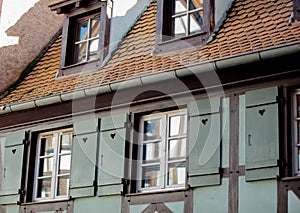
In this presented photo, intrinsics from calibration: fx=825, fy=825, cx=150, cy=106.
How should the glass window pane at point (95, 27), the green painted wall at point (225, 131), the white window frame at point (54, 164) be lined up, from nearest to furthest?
the green painted wall at point (225, 131) → the white window frame at point (54, 164) → the glass window pane at point (95, 27)

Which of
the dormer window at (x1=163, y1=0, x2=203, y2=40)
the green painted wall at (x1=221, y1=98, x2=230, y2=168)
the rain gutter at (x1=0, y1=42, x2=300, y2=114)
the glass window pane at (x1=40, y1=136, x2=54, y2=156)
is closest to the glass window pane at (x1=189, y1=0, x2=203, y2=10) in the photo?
the dormer window at (x1=163, y1=0, x2=203, y2=40)

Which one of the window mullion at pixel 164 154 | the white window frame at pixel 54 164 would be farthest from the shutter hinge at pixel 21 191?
the window mullion at pixel 164 154

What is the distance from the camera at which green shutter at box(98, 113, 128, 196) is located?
40.8ft

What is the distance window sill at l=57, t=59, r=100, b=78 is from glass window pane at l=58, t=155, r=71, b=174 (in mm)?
1535

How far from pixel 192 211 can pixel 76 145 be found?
2597mm

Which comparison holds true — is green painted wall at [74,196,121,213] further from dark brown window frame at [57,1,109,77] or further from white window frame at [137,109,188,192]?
dark brown window frame at [57,1,109,77]

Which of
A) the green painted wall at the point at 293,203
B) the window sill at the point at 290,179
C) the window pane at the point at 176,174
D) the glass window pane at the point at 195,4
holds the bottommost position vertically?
the green painted wall at the point at 293,203

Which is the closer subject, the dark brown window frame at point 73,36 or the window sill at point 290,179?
the window sill at point 290,179

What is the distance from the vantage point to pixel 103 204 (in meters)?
12.5

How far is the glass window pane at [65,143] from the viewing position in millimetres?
13516

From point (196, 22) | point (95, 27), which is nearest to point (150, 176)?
point (196, 22)

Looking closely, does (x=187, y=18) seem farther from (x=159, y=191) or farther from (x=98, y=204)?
(x=98, y=204)

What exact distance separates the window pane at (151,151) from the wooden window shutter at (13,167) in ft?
7.87

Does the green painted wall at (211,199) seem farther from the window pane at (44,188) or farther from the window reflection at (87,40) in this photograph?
the window reflection at (87,40)
